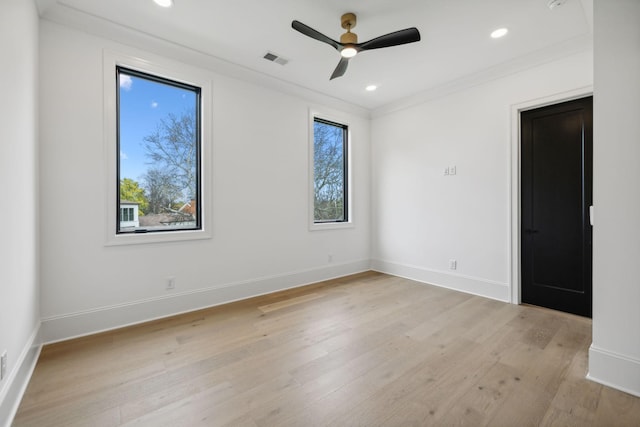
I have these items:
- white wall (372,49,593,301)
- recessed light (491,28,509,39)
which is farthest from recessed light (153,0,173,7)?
white wall (372,49,593,301)

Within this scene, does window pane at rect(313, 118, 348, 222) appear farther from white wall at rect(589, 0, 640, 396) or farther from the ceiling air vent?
white wall at rect(589, 0, 640, 396)

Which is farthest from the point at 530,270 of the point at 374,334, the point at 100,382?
the point at 100,382

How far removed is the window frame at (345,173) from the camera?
4.26 metres

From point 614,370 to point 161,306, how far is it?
3.69 meters

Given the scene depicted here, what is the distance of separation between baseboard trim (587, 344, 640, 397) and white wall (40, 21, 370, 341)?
305 cm

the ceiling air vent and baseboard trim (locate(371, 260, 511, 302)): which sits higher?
the ceiling air vent

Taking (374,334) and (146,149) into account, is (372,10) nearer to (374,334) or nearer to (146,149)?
(146,149)

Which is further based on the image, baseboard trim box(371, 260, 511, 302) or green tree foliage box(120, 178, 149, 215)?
baseboard trim box(371, 260, 511, 302)

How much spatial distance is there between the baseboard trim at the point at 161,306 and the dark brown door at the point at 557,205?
272 cm

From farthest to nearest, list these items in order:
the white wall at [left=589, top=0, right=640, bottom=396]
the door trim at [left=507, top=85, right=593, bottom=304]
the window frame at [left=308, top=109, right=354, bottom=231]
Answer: the window frame at [left=308, top=109, right=354, bottom=231], the door trim at [left=507, top=85, right=593, bottom=304], the white wall at [left=589, top=0, right=640, bottom=396]

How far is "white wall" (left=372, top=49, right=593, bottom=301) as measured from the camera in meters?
3.39

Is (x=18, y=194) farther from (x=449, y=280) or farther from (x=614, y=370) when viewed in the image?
(x=449, y=280)

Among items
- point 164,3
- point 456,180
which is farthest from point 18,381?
point 456,180

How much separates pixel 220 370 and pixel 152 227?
5.73 feet
